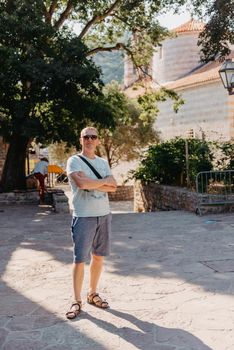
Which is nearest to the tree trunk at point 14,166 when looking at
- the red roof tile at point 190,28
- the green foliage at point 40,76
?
the green foliage at point 40,76

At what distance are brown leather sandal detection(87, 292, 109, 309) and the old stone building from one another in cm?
1559

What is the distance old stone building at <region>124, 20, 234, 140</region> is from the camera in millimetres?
27594

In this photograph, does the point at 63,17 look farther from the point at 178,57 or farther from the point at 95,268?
the point at 178,57

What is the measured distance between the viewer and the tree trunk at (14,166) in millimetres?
16891

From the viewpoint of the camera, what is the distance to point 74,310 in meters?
4.54

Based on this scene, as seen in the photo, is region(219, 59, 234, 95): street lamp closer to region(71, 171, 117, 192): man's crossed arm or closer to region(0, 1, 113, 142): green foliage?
region(0, 1, 113, 142): green foliage

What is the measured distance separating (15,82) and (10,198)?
13.1 ft

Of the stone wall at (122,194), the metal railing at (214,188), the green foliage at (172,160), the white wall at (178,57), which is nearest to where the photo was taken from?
the metal railing at (214,188)

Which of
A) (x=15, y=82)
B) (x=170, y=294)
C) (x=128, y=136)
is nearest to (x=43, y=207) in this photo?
(x=15, y=82)

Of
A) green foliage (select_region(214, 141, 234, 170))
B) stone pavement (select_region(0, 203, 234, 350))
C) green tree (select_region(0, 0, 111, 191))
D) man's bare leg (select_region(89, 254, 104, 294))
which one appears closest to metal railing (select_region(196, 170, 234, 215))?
green foliage (select_region(214, 141, 234, 170))

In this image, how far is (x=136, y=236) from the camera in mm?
8883

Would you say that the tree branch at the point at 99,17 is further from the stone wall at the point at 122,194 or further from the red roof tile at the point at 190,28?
the red roof tile at the point at 190,28

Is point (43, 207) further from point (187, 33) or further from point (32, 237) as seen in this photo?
point (187, 33)

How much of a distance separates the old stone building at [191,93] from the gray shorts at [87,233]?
15524 millimetres
